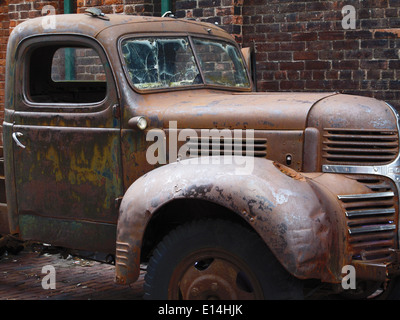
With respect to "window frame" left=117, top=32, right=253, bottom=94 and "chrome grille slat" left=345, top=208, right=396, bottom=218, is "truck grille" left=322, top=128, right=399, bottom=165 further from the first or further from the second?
A: "window frame" left=117, top=32, right=253, bottom=94

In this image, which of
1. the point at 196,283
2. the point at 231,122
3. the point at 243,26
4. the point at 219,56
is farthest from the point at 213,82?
the point at 243,26

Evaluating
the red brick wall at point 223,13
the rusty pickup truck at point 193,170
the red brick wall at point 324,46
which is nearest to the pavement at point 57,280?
the rusty pickup truck at point 193,170

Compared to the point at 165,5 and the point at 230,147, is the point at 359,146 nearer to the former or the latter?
the point at 230,147

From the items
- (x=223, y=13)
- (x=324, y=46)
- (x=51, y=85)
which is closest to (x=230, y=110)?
(x=51, y=85)

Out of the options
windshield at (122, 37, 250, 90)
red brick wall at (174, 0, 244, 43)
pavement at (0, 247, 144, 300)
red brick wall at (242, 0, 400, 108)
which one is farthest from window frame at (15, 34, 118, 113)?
red brick wall at (242, 0, 400, 108)

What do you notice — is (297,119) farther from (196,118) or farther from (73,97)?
(73,97)

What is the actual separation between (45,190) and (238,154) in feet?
4.64

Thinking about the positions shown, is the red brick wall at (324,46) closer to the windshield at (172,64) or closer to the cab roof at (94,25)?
the windshield at (172,64)

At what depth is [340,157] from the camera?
4.00 m

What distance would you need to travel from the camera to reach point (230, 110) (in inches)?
167

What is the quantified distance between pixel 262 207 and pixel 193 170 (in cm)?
48

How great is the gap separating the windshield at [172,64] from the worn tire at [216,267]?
1204 mm

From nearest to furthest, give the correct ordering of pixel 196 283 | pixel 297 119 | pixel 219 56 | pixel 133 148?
pixel 196 283 < pixel 297 119 < pixel 133 148 < pixel 219 56

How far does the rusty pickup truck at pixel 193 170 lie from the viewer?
3.66m
